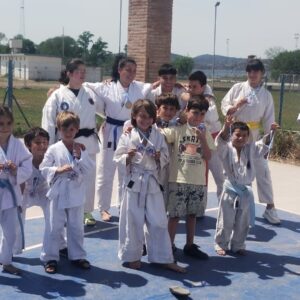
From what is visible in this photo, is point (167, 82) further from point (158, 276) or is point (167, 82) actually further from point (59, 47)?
point (59, 47)

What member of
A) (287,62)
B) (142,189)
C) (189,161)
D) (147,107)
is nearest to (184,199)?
(189,161)

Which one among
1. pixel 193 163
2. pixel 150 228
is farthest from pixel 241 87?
pixel 150 228

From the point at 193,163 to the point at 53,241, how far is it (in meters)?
1.44

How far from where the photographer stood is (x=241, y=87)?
6.43 metres

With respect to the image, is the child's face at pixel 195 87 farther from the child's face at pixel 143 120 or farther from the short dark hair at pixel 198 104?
the child's face at pixel 143 120

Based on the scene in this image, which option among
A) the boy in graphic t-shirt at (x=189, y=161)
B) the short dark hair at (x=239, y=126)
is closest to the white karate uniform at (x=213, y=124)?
the short dark hair at (x=239, y=126)

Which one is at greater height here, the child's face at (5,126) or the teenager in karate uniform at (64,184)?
the child's face at (5,126)

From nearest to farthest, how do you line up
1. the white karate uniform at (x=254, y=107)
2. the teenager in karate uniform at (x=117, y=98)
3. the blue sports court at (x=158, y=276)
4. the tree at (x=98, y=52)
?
the blue sports court at (x=158, y=276)
the teenager in karate uniform at (x=117, y=98)
the white karate uniform at (x=254, y=107)
the tree at (x=98, y=52)

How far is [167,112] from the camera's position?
16.3 feet

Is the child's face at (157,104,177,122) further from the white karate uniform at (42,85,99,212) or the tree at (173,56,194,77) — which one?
the tree at (173,56,194,77)

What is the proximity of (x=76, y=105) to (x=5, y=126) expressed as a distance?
4.24 feet

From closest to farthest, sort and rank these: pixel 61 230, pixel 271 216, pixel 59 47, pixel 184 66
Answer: pixel 61 230
pixel 271 216
pixel 184 66
pixel 59 47

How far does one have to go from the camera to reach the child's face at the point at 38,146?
4.84m

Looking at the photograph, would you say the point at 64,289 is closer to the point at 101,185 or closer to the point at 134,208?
the point at 134,208
